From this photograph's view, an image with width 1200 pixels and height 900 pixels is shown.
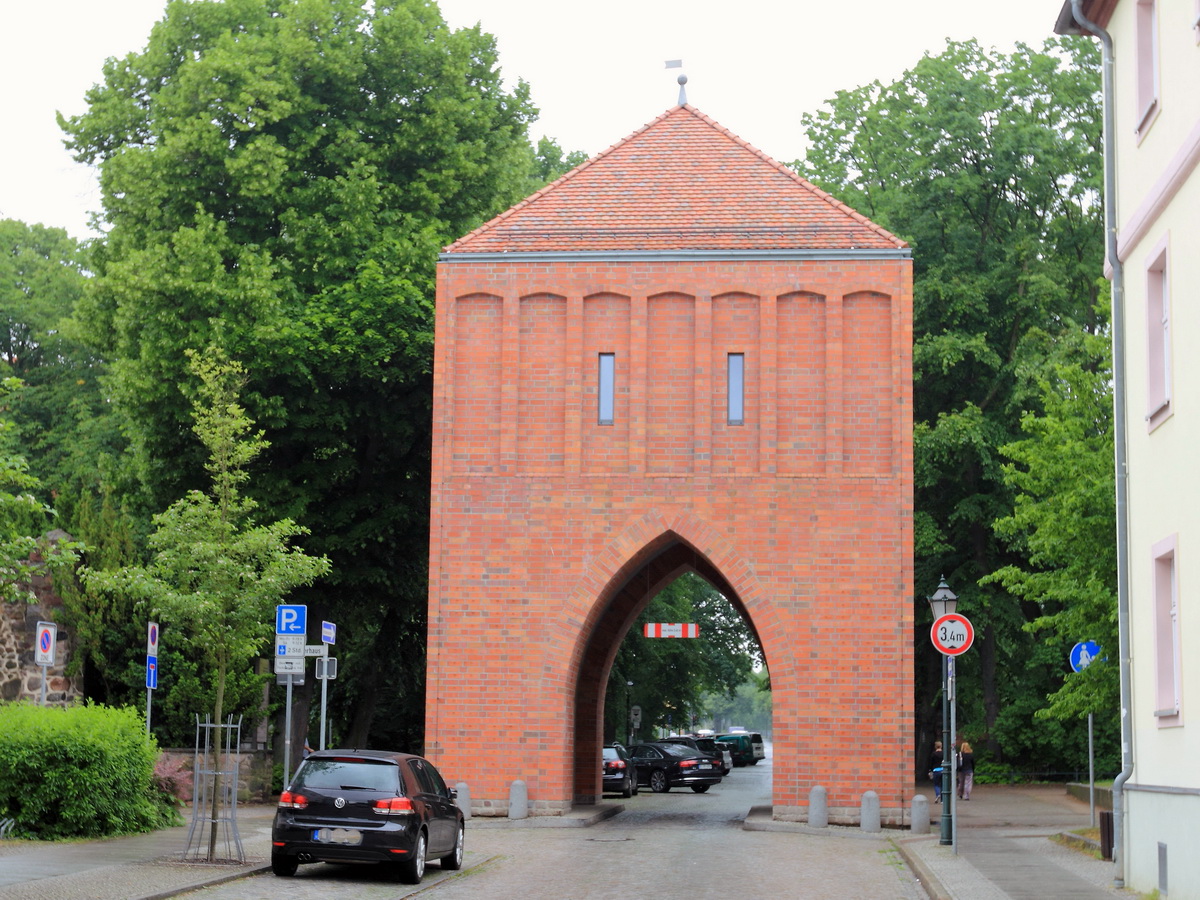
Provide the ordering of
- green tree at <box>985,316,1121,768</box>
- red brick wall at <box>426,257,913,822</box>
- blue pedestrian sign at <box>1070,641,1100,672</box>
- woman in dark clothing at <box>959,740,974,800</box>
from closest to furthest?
green tree at <box>985,316,1121,768</box>
blue pedestrian sign at <box>1070,641,1100,672</box>
red brick wall at <box>426,257,913,822</box>
woman in dark clothing at <box>959,740,974,800</box>

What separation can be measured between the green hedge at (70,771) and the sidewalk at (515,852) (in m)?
0.41

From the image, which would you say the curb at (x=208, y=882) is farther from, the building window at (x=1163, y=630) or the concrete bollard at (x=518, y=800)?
the building window at (x=1163, y=630)

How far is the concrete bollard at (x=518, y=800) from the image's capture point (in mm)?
26078

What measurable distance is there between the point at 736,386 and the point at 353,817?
13.1 m

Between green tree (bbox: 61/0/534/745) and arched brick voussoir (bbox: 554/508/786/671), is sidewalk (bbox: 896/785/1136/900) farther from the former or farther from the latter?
green tree (bbox: 61/0/534/745)

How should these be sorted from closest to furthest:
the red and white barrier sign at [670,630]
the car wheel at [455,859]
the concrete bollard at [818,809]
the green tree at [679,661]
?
the car wheel at [455,859] → the concrete bollard at [818,809] → the red and white barrier sign at [670,630] → the green tree at [679,661]

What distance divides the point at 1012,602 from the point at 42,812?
27124 mm

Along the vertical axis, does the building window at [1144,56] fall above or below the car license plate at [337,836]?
above

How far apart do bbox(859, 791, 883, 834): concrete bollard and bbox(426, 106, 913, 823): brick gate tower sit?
100cm

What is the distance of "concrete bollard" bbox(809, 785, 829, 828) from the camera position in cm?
2555

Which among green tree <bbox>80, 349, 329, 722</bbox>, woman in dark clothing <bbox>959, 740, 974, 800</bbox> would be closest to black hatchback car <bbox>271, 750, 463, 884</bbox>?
green tree <bbox>80, 349, 329, 722</bbox>

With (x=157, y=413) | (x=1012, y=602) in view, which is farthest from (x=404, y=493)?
(x=1012, y=602)

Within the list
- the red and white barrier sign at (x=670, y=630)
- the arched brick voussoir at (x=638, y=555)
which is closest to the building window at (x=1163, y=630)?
the arched brick voussoir at (x=638, y=555)

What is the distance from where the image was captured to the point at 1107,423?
23859mm
